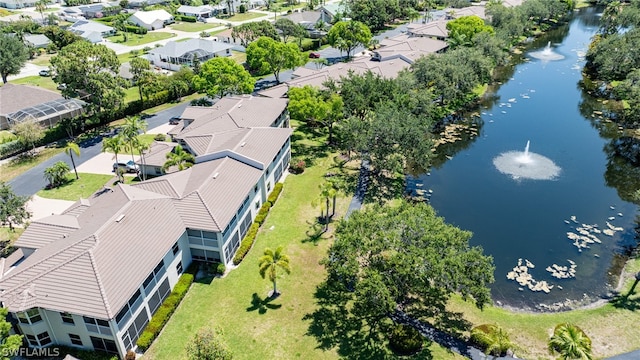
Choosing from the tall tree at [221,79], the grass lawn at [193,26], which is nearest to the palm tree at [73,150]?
the tall tree at [221,79]

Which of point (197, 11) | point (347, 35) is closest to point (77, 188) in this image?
point (347, 35)

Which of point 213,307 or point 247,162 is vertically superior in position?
point 247,162

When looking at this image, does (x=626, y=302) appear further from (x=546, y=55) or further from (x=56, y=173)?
(x=546, y=55)

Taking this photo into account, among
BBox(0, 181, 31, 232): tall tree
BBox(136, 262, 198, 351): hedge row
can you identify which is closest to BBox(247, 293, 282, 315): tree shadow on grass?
BBox(136, 262, 198, 351): hedge row

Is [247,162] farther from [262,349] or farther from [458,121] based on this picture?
[458,121]

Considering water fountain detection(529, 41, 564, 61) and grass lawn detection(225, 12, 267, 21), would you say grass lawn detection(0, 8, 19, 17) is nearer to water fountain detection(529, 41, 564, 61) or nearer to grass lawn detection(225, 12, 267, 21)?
grass lawn detection(225, 12, 267, 21)

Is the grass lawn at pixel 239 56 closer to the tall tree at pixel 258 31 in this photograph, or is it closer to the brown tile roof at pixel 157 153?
the tall tree at pixel 258 31

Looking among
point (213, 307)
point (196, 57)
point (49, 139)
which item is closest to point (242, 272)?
point (213, 307)
